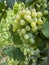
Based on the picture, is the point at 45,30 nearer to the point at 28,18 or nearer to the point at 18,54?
the point at 28,18

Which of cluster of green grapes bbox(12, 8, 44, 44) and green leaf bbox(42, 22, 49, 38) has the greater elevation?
cluster of green grapes bbox(12, 8, 44, 44)

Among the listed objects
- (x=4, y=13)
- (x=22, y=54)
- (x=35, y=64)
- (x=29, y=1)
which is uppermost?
(x=29, y=1)

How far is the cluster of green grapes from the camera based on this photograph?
71cm

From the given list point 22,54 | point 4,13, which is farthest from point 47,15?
point 4,13

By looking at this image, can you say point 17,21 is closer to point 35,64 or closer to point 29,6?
point 29,6

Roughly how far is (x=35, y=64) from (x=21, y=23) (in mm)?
495

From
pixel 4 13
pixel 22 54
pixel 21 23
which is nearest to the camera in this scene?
pixel 21 23

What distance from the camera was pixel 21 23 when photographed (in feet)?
2.29

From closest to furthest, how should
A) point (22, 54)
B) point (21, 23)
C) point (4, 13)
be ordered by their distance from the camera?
1. point (21, 23)
2. point (22, 54)
3. point (4, 13)

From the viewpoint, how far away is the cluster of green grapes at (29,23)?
2.32 feet

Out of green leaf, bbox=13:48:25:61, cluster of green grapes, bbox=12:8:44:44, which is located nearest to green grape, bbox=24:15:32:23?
cluster of green grapes, bbox=12:8:44:44

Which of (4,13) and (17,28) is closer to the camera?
(17,28)

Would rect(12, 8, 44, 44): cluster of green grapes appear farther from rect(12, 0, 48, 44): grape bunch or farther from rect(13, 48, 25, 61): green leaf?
rect(13, 48, 25, 61): green leaf

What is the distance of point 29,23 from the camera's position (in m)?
0.73
